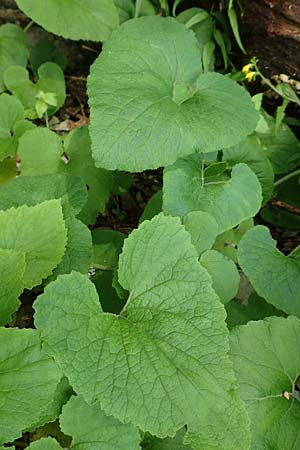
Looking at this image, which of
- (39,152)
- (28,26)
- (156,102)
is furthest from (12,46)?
(156,102)

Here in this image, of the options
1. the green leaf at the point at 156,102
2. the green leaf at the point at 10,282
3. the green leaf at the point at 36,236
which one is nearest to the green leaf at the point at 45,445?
the green leaf at the point at 10,282

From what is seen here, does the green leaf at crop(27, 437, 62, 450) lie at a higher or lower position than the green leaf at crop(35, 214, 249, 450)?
lower

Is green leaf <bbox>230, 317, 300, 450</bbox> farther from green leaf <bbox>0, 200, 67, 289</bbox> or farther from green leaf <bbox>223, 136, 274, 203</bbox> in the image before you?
green leaf <bbox>223, 136, 274, 203</bbox>

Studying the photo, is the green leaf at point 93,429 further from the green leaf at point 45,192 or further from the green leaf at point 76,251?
the green leaf at point 45,192

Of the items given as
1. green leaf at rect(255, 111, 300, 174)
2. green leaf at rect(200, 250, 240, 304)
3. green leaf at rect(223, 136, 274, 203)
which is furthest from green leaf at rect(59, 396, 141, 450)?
green leaf at rect(255, 111, 300, 174)

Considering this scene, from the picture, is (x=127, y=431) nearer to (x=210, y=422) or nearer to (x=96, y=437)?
(x=96, y=437)

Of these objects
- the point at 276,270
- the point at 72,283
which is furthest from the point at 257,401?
the point at 72,283
